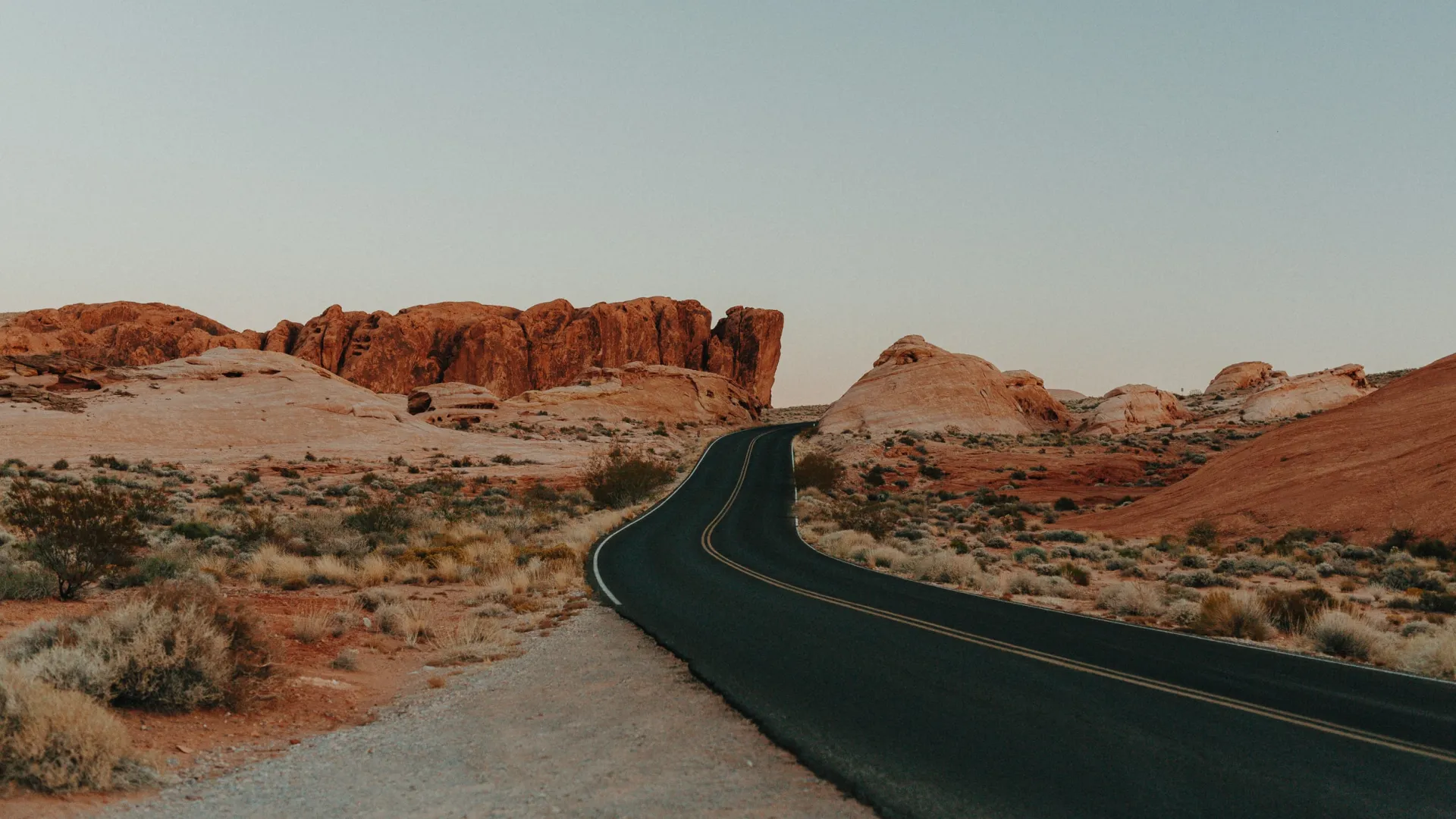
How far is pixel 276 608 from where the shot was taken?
14.3 metres

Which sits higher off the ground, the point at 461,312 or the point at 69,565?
the point at 461,312

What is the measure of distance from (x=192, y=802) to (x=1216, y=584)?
21524 millimetres

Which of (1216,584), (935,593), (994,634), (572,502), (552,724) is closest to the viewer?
(552,724)

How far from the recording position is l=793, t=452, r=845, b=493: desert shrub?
48.1 m

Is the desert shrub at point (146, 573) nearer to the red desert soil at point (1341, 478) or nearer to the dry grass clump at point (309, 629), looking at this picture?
the dry grass clump at point (309, 629)

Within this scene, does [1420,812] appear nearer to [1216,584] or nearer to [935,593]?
[935,593]

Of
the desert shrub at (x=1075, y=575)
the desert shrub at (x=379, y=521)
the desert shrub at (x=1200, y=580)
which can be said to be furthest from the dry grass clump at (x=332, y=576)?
the desert shrub at (x=1200, y=580)

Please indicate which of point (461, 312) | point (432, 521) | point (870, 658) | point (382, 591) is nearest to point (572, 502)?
point (432, 521)

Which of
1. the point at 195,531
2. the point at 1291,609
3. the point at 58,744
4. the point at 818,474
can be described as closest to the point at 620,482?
the point at 818,474

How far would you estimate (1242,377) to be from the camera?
342ft

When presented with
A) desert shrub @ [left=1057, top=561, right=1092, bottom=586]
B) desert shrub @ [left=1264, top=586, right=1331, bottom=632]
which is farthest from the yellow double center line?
desert shrub @ [left=1057, top=561, right=1092, bottom=586]

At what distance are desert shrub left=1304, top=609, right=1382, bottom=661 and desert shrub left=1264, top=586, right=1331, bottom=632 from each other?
5.09 feet

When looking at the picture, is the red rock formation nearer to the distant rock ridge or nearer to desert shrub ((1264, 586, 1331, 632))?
desert shrub ((1264, 586, 1331, 632))

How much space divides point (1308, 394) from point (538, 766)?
276 feet
